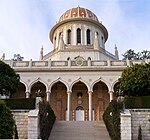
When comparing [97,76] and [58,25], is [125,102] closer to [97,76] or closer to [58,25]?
[97,76]

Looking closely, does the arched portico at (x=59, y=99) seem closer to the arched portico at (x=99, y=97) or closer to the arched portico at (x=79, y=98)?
the arched portico at (x=79, y=98)

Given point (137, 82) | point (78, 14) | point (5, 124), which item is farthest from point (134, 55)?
point (5, 124)

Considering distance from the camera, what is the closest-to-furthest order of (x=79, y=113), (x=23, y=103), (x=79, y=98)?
(x=23, y=103)
(x=79, y=113)
(x=79, y=98)

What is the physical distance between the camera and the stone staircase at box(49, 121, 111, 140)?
60.8 ft

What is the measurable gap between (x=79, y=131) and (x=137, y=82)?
6312 millimetres

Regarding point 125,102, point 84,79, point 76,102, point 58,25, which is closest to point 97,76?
point 84,79

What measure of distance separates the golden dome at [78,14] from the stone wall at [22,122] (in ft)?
83.5

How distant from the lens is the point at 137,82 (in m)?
23.0

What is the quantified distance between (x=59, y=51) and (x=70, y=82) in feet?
27.2

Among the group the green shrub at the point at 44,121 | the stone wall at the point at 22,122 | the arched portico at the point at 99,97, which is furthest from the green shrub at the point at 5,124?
the arched portico at the point at 99,97

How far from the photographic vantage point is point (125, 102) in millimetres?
19203

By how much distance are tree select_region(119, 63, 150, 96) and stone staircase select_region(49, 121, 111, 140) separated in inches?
136

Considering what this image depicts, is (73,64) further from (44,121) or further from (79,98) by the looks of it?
(44,121)

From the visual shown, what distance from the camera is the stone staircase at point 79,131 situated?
1855cm
